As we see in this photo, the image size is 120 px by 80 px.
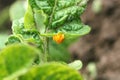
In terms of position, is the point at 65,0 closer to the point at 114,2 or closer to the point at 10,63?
the point at 10,63

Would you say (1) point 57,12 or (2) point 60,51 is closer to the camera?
(1) point 57,12

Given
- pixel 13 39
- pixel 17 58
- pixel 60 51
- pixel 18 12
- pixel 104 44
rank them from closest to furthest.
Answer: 1. pixel 17 58
2. pixel 13 39
3. pixel 60 51
4. pixel 18 12
5. pixel 104 44

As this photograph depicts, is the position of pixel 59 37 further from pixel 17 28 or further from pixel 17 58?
pixel 17 58

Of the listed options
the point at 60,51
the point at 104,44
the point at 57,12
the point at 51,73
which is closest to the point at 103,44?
the point at 104,44

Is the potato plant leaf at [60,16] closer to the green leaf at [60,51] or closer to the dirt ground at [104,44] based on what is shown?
the green leaf at [60,51]

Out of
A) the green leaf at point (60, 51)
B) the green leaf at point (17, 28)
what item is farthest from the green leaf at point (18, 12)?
the green leaf at point (17, 28)

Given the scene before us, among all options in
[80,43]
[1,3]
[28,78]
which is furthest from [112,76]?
[28,78]
